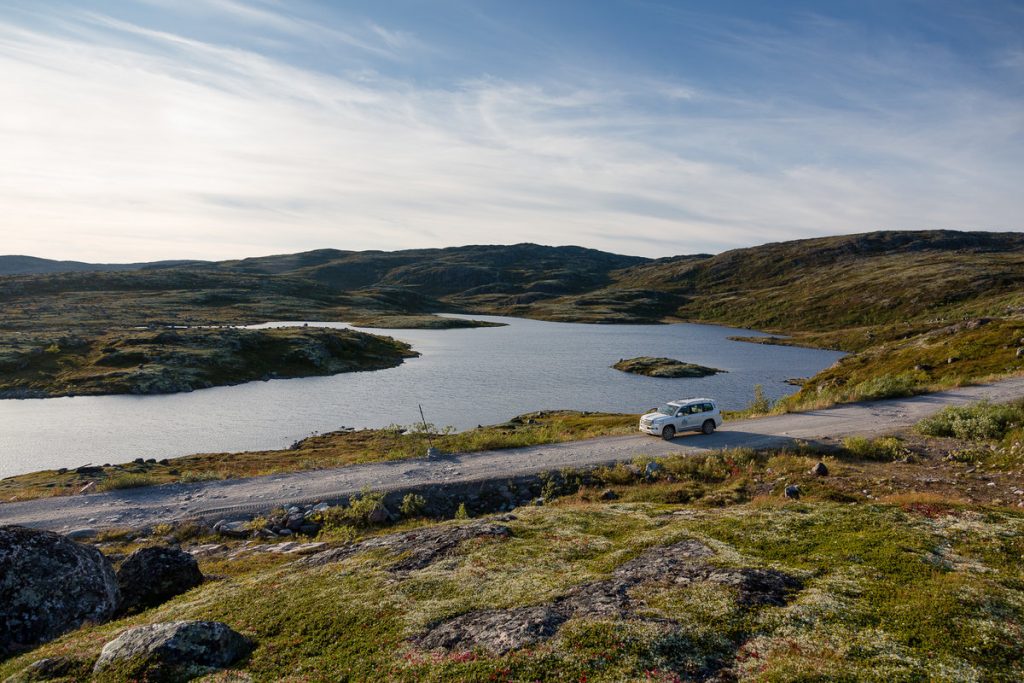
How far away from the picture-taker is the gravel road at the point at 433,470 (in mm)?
29297

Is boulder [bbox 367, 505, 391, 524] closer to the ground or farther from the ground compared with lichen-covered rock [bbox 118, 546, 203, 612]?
closer to the ground

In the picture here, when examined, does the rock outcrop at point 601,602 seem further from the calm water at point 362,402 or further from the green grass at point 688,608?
the calm water at point 362,402

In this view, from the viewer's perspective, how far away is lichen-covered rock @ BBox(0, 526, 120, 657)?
15.9 meters

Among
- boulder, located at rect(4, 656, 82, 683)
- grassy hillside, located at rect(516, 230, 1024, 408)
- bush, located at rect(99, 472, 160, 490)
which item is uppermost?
grassy hillside, located at rect(516, 230, 1024, 408)

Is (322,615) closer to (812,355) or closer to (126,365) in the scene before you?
(126,365)

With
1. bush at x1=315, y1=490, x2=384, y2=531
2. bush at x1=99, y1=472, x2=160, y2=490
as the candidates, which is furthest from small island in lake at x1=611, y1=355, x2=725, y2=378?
bush at x1=99, y1=472, x2=160, y2=490

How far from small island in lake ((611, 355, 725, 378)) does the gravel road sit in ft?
181

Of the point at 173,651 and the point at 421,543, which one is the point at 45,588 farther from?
the point at 421,543

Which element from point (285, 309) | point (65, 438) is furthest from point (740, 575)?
point (285, 309)

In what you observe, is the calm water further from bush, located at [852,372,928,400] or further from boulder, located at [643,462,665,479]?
boulder, located at [643,462,665,479]

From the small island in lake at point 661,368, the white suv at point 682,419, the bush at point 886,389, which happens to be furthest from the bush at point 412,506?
the small island in lake at point 661,368

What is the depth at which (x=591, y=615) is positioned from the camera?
13.9 metres

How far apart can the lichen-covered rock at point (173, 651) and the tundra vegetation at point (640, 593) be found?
0.49m

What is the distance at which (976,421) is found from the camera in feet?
112
